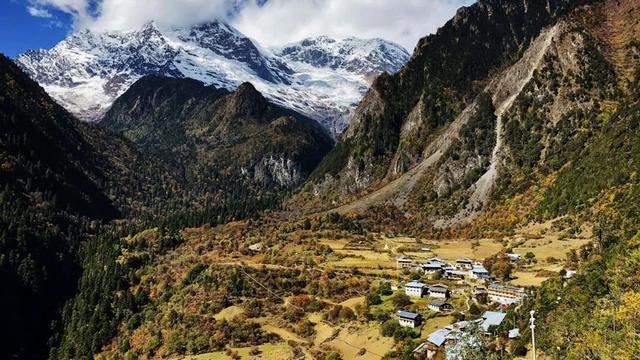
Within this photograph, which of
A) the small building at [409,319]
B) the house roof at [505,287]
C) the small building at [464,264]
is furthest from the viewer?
the small building at [464,264]

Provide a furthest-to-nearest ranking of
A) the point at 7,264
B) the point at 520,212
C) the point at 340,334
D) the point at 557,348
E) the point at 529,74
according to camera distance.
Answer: the point at 529,74 < the point at 7,264 < the point at 520,212 < the point at 340,334 < the point at 557,348

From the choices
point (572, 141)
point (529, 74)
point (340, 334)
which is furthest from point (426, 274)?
point (529, 74)

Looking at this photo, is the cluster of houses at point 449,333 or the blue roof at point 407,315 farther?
the blue roof at point 407,315

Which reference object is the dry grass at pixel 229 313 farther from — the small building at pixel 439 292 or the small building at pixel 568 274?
the small building at pixel 568 274

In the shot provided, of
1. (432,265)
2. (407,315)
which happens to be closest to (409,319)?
(407,315)

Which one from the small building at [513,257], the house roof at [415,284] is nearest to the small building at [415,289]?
the house roof at [415,284]

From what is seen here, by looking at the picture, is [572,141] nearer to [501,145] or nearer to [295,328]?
[501,145]

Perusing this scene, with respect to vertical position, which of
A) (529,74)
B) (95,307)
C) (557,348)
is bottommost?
(95,307)
